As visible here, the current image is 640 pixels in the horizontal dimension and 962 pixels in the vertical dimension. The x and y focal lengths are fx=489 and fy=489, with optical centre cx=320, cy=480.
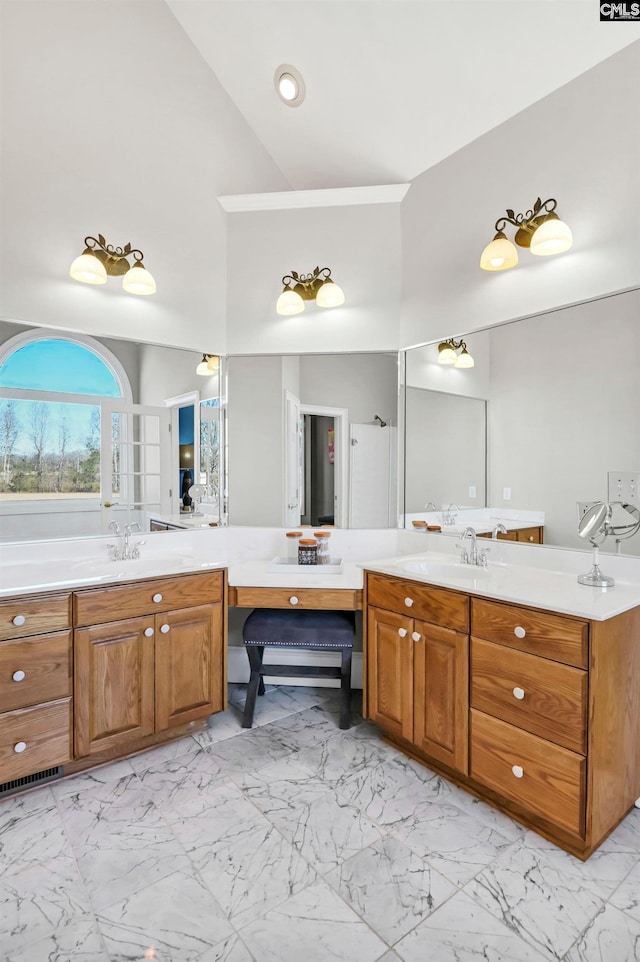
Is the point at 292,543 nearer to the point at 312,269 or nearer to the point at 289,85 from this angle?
the point at 312,269

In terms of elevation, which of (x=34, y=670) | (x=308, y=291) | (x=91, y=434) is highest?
(x=308, y=291)

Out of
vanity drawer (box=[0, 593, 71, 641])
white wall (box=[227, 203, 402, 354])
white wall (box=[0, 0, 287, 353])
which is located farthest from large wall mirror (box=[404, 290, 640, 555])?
vanity drawer (box=[0, 593, 71, 641])

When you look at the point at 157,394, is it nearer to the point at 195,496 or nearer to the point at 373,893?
the point at 195,496

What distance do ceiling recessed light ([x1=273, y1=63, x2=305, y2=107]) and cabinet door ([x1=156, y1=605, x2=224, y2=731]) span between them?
2763 millimetres

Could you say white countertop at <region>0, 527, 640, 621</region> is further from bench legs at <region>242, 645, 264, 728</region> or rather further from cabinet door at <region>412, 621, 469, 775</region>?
bench legs at <region>242, 645, 264, 728</region>

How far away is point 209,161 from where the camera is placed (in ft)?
9.36

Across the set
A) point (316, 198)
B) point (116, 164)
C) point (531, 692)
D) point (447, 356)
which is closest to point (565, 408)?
point (447, 356)

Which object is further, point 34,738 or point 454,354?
point 454,354

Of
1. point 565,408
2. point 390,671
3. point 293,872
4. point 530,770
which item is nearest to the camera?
point 293,872

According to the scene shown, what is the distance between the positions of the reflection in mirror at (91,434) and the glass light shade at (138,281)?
28 cm

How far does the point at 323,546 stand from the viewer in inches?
111

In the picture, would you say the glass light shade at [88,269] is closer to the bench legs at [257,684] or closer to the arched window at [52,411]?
the arched window at [52,411]

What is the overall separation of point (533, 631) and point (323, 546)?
1.35m

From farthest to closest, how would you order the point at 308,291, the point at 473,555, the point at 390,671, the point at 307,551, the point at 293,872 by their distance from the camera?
1. the point at 308,291
2. the point at 307,551
3. the point at 473,555
4. the point at 390,671
5. the point at 293,872
